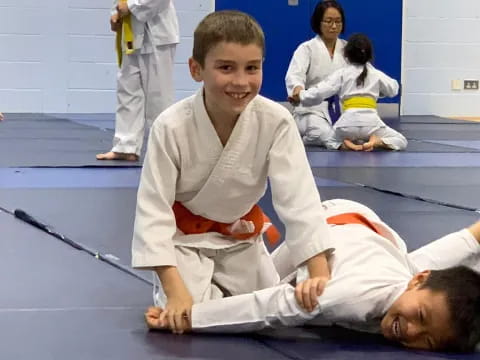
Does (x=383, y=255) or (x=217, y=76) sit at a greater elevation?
(x=217, y=76)

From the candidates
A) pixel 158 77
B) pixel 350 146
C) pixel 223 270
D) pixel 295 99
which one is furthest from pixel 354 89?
pixel 223 270

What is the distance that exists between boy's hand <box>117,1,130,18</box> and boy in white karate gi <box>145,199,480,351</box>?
332 centimetres

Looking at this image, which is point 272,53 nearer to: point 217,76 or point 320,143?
point 320,143

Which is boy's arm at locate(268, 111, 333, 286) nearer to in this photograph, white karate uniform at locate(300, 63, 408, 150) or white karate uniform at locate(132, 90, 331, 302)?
white karate uniform at locate(132, 90, 331, 302)

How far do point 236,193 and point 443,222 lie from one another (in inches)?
58.4

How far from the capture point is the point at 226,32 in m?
2.15

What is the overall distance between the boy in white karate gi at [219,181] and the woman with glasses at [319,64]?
4.73 metres

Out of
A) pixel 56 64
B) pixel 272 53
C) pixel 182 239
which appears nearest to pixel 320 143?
pixel 272 53

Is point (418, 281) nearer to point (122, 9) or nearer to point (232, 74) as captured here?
point (232, 74)

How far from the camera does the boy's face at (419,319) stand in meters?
1.99

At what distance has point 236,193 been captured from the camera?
2.33m

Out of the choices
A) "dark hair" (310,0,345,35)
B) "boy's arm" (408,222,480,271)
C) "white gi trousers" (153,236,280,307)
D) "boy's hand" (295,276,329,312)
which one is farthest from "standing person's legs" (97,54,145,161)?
"boy's hand" (295,276,329,312)

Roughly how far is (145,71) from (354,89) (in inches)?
75.2

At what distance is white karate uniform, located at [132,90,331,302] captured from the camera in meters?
Answer: 2.23
